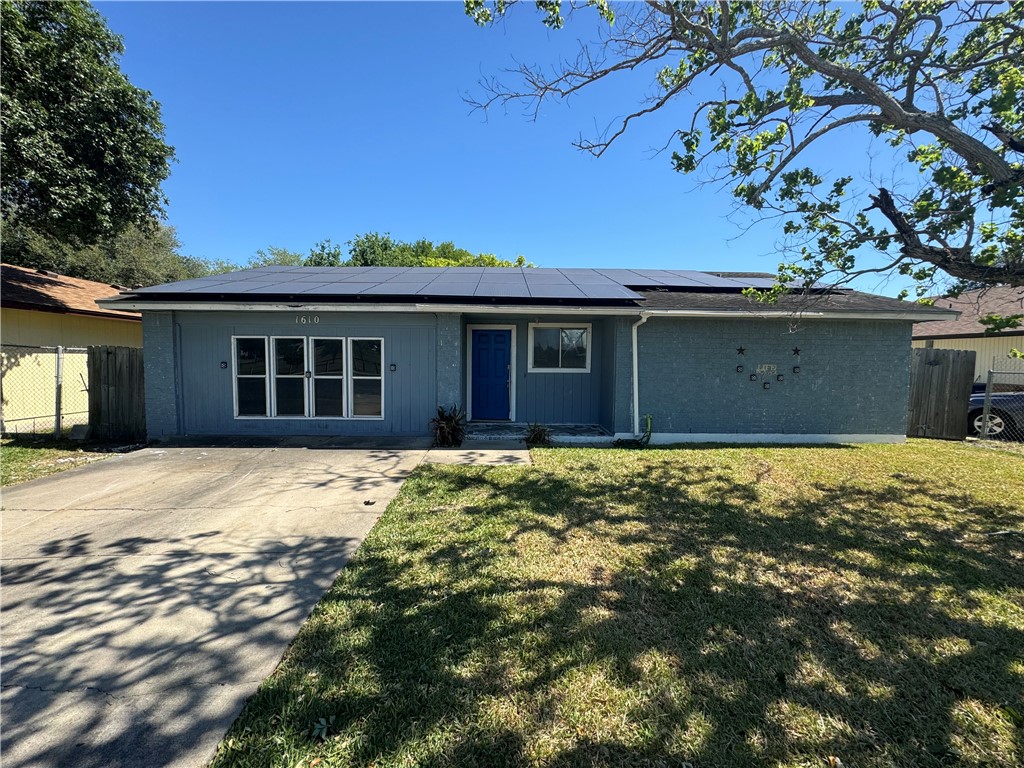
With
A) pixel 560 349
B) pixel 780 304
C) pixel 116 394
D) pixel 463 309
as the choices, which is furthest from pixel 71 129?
pixel 780 304

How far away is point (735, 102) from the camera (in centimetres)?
638

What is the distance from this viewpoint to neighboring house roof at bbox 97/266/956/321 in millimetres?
8102

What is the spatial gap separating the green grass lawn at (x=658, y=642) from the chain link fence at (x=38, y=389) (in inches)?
412

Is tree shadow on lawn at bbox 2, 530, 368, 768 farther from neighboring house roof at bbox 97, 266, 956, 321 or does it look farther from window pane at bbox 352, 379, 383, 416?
neighboring house roof at bbox 97, 266, 956, 321

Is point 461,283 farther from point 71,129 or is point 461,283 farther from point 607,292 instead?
point 71,129

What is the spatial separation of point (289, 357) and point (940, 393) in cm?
1387

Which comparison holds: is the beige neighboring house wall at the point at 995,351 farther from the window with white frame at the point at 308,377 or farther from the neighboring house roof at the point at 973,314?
the window with white frame at the point at 308,377

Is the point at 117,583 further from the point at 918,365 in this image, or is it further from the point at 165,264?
the point at 165,264

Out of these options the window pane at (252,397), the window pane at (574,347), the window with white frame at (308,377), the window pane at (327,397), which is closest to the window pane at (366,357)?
the window with white frame at (308,377)

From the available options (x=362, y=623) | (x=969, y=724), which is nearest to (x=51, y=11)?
(x=362, y=623)

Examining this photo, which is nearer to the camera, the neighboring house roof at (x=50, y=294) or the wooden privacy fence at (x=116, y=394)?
the wooden privacy fence at (x=116, y=394)

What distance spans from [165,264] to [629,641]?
106ft

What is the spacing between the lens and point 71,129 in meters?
10.3

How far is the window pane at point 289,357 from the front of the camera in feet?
28.5
